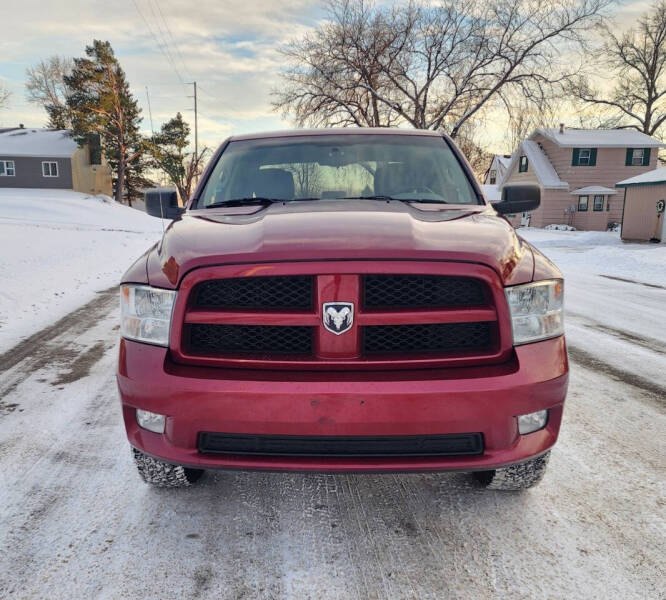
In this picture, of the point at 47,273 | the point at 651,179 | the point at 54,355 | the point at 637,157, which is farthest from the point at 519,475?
the point at 637,157

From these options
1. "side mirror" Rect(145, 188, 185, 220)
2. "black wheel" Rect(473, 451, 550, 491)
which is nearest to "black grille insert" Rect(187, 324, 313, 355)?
"black wheel" Rect(473, 451, 550, 491)

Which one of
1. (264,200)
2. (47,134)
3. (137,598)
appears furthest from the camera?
(47,134)

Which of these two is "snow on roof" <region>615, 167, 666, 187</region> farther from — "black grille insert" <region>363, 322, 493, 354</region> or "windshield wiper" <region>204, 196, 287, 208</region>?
"black grille insert" <region>363, 322, 493, 354</region>

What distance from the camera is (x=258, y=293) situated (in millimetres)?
1872

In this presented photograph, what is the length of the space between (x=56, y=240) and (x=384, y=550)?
1530 centimetres

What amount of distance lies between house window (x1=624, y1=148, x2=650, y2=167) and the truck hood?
122 feet

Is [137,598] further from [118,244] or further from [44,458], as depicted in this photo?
[118,244]

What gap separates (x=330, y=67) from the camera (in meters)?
26.1

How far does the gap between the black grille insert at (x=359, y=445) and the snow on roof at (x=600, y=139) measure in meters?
34.6

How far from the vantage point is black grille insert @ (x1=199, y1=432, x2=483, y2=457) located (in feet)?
5.84

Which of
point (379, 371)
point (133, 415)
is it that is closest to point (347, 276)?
point (379, 371)

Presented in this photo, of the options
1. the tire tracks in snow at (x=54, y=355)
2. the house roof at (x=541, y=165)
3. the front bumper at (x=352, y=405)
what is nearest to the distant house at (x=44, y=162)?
the house roof at (x=541, y=165)

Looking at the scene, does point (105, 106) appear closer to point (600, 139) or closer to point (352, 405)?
point (600, 139)

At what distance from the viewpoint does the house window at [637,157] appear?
33219 mm
